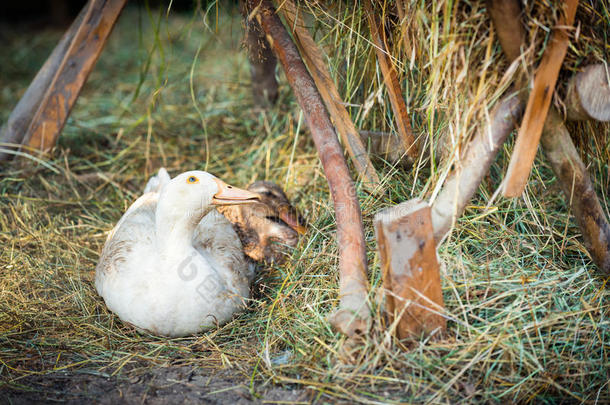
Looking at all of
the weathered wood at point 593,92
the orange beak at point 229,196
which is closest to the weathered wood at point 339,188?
the orange beak at point 229,196

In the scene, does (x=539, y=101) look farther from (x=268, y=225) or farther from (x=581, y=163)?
(x=268, y=225)

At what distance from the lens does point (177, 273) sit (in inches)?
118

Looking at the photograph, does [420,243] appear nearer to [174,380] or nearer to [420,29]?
[420,29]

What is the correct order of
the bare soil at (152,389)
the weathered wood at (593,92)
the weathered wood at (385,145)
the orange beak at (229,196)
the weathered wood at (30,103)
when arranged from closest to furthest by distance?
1. the weathered wood at (593,92)
2. the bare soil at (152,389)
3. the orange beak at (229,196)
4. the weathered wood at (385,145)
5. the weathered wood at (30,103)

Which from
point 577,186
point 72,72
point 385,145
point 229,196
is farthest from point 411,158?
point 72,72

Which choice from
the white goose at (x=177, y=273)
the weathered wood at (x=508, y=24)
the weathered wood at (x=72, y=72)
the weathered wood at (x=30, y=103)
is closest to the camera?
the weathered wood at (x=508, y=24)

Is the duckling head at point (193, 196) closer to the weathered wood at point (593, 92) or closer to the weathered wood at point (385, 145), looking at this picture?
the weathered wood at point (385, 145)

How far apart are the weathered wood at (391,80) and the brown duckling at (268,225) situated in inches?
40.4

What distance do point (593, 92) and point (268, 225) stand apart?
2.24 m

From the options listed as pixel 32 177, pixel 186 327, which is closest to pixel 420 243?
pixel 186 327

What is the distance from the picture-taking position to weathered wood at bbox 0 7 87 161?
4.22 metres

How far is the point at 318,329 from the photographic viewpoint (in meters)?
2.74

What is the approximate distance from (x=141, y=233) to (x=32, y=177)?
165cm

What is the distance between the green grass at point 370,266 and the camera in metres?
2.41
